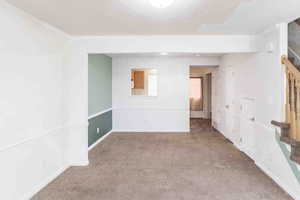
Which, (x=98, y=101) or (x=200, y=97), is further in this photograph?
(x=200, y=97)

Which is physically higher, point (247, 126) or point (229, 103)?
point (229, 103)

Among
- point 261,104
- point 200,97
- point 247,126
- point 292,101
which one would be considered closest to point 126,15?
point 292,101

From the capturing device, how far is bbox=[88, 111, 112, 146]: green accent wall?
5090mm

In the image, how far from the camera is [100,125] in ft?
18.9

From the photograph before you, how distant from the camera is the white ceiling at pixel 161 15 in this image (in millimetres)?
2391

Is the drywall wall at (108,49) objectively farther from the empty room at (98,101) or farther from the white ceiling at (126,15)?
the white ceiling at (126,15)

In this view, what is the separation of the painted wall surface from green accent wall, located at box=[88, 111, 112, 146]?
340 centimetres

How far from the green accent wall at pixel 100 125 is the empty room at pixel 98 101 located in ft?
0.16

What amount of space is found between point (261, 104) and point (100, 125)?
3.84 metres

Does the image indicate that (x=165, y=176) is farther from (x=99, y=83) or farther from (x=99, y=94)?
(x=99, y=83)

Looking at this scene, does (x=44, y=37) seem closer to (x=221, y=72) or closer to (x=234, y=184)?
(x=234, y=184)

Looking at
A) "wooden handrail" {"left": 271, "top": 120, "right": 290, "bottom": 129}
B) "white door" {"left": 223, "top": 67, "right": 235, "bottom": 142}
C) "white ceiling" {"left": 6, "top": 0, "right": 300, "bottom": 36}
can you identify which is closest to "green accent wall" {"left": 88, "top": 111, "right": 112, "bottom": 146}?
"white ceiling" {"left": 6, "top": 0, "right": 300, "bottom": 36}

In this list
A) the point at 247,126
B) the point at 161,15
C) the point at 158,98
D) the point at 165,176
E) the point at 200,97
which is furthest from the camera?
the point at 200,97

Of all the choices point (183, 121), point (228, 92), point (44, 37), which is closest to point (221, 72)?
point (228, 92)
